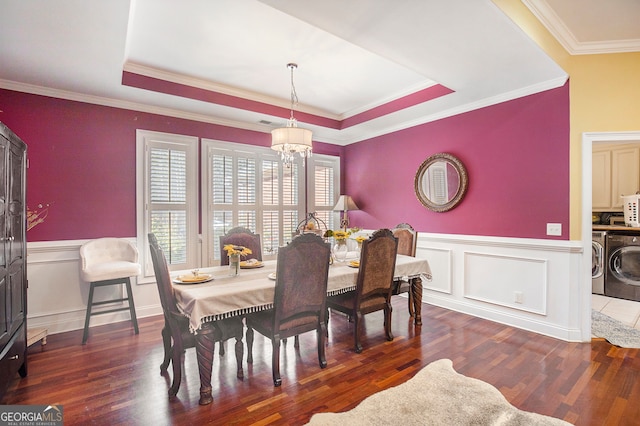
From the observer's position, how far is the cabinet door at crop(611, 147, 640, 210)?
4.91 metres

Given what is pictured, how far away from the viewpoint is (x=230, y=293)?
85.8 inches

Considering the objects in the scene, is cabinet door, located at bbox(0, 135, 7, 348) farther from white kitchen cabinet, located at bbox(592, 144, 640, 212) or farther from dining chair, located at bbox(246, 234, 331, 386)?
white kitchen cabinet, located at bbox(592, 144, 640, 212)

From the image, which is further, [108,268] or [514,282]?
[514,282]

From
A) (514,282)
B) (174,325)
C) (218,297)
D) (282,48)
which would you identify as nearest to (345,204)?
(514,282)

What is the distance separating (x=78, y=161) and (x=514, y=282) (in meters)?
5.18

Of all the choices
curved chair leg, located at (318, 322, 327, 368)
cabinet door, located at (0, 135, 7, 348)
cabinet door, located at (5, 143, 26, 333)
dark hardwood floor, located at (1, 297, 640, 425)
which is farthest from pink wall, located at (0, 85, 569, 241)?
curved chair leg, located at (318, 322, 327, 368)

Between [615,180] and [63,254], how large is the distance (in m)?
7.97

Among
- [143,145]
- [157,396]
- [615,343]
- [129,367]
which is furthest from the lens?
[143,145]

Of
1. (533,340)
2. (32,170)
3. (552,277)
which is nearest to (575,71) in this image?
(552,277)

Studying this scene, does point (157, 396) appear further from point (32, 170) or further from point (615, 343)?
point (615, 343)

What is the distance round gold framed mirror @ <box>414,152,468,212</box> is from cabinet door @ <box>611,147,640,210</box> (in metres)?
3.18

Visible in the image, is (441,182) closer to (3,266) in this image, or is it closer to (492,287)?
(492,287)

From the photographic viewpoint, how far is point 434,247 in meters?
4.37

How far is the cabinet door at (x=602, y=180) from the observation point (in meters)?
5.19
